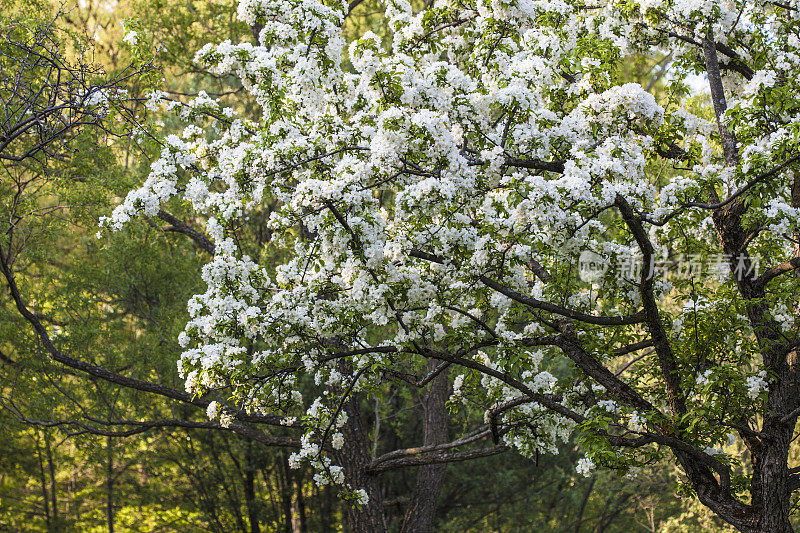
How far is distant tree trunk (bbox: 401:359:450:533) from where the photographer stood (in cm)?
1067

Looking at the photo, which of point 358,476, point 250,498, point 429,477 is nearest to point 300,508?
point 250,498

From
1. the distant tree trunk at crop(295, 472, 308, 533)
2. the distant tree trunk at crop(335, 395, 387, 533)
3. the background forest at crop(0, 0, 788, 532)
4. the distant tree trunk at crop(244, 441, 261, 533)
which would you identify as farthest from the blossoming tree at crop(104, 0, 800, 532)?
the distant tree trunk at crop(295, 472, 308, 533)

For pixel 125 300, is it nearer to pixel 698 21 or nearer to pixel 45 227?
pixel 45 227

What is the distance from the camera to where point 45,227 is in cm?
1236

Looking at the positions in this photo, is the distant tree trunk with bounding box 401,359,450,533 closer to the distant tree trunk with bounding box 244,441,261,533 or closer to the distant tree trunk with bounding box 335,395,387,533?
the distant tree trunk with bounding box 335,395,387,533

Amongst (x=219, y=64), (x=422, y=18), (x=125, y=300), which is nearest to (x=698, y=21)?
(x=422, y=18)

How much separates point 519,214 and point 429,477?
695 centimetres

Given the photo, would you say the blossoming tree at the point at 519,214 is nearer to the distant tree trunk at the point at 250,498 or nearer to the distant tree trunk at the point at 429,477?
the distant tree trunk at the point at 429,477

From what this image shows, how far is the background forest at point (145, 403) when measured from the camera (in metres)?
11.6

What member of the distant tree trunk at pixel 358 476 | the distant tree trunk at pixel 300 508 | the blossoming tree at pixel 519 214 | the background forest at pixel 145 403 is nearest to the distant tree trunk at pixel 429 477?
the background forest at pixel 145 403

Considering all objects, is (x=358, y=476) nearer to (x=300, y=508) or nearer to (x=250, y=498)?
(x=250, y=498)

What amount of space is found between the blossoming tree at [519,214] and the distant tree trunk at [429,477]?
11.3ft

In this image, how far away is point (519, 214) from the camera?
16.3ft

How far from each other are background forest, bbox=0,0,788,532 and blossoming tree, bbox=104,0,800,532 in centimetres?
286
